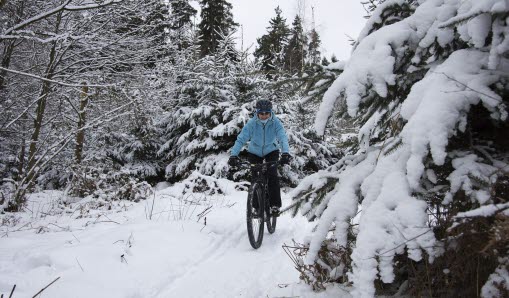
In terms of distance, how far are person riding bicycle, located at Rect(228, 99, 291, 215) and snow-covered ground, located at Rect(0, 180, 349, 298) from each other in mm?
829

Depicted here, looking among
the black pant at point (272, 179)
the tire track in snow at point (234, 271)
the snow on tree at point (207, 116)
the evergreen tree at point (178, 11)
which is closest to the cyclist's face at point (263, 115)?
the black pant at point (272, 179)

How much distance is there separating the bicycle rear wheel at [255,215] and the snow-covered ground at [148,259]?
6.3 inches

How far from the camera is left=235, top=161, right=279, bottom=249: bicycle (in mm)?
4711

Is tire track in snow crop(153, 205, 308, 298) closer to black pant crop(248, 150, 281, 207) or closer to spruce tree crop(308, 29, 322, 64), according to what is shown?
black pant crop(248, 150, 281, 207)

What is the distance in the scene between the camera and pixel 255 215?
4.91 m

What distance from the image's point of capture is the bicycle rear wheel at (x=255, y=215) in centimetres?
464

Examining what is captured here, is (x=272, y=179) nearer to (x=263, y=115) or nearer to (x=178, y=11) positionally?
(x=263, y=115)

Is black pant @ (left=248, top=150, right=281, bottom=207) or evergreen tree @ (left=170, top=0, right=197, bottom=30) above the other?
evergreen tree @ (left=170, top=0, right=197, bottom=30)

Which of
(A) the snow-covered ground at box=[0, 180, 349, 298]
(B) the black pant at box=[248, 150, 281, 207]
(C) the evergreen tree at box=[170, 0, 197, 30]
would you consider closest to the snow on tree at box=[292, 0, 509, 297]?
(A) the snow-covered ground at box=[0, 180, 349, 298]

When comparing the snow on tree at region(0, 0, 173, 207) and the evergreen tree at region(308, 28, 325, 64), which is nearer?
the snow on tree at region(0, 0, 173, 207)

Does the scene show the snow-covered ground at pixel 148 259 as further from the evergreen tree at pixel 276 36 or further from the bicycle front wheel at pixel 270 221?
the evergreen tree at pixel 276 36

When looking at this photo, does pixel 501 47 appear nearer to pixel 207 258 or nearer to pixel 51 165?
pixel 207 258

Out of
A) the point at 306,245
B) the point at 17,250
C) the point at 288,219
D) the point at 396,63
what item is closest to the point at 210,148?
the point at 288,219

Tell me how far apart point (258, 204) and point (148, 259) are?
180cm
